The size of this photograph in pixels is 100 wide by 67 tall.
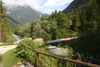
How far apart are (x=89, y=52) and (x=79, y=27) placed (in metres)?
38.5

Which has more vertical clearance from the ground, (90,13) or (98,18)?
(90,13)

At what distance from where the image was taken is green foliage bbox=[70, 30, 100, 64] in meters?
7.53

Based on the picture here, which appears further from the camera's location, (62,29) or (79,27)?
(79,27)

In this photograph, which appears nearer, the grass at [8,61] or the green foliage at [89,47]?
the grass at [8,61]

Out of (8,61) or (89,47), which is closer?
(8,61)

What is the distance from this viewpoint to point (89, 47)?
823 centimetres

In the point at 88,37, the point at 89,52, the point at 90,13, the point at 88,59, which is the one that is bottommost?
the point at 88,59

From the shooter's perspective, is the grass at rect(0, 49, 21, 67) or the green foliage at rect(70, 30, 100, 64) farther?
the green foliage at rect(70, 30, 100, 64)

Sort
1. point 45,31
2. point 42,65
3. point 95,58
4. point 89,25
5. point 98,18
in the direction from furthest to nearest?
point 89,25
point 98,18
point 45,31
point 95,58
point 42,65

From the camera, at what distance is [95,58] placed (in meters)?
7.54

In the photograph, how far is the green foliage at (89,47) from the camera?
753 centimetres

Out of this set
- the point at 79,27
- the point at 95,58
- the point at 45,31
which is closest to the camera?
the point at 95,58

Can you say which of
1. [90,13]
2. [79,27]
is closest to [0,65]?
[90,13]

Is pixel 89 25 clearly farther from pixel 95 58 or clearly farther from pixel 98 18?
pixel 95 58
